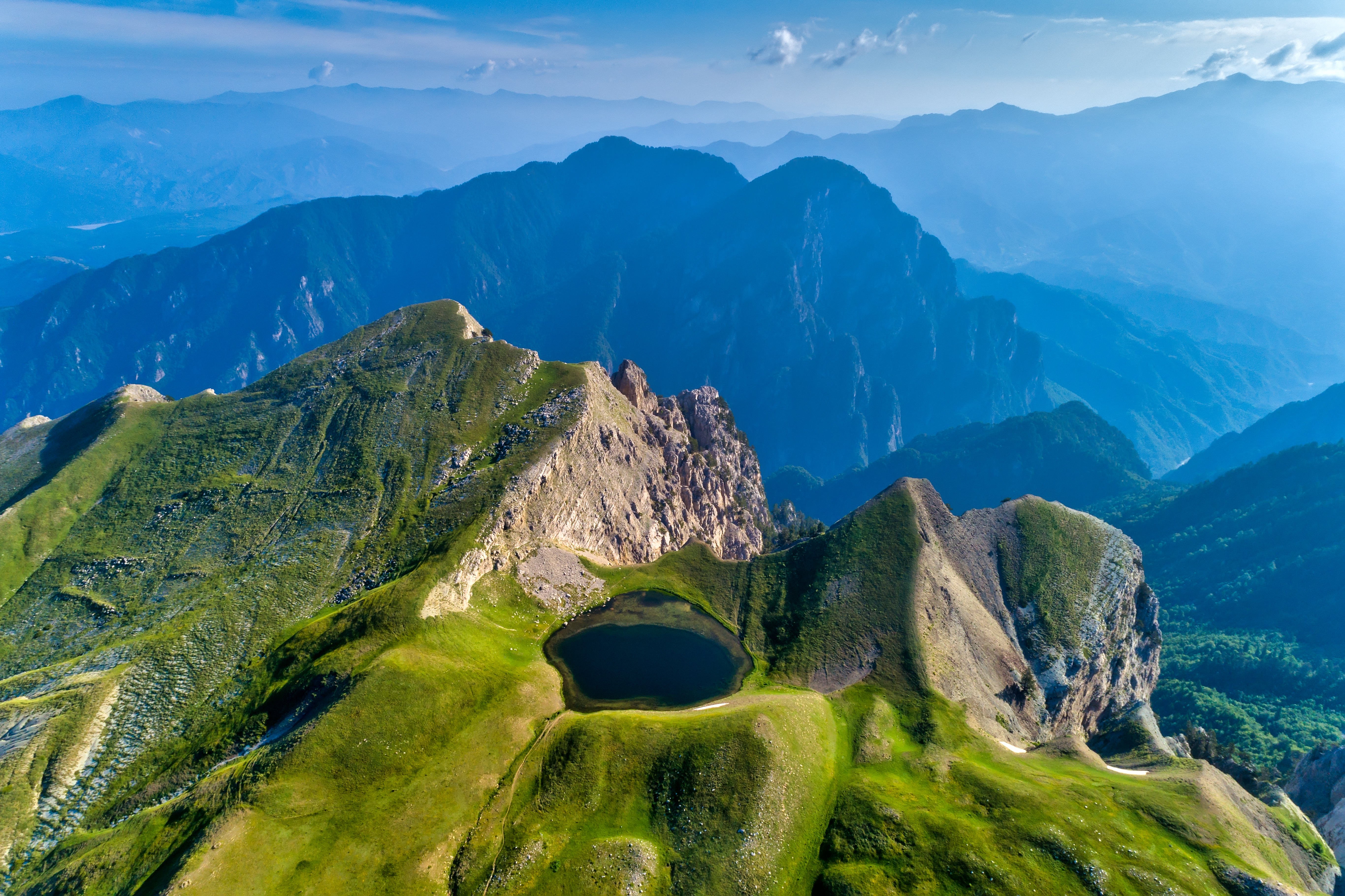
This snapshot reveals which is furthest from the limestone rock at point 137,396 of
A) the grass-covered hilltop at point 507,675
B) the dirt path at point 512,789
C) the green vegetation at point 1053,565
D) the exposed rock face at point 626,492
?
the green vegetation at point 1053,565

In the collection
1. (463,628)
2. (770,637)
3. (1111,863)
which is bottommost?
(770,637)

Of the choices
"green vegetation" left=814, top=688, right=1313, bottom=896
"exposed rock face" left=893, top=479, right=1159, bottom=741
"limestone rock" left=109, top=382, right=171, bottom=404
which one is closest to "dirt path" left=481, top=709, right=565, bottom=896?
"green vegetation" left=814, top=688, right=1313, bottom=896

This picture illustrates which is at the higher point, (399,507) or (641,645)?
(399,507)

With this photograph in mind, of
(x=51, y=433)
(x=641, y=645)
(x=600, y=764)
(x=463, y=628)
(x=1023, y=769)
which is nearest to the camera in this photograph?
(x=600, y=764)

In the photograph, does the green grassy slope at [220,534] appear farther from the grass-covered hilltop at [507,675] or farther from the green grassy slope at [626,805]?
the green grassy slope at [626,805]

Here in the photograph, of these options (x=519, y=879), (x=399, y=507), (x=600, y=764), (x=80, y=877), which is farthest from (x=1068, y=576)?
(x=80, y=877)

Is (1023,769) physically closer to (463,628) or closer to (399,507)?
(463,628)

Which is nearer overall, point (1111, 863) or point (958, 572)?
point (1111, 863)
